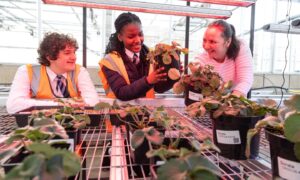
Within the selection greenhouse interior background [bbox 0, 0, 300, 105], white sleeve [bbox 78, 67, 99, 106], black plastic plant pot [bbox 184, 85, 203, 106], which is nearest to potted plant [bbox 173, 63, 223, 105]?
black plastic plant pot [bbox 184, 85, 203, 106]

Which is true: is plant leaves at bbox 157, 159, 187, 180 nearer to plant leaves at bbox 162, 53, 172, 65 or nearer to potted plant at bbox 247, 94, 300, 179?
potted plant at bbox 247, 94, 300, 179

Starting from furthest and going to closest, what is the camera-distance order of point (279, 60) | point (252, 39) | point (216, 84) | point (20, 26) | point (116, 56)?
point (20, 26) → point (279, 60) → point (252, 39) → point (116, 56) → point (216, 84)

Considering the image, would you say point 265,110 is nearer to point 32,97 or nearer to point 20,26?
point 32,97

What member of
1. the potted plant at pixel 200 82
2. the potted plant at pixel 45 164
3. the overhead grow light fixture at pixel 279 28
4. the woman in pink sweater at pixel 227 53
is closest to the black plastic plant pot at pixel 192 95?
the potted plant at pixel 200 82

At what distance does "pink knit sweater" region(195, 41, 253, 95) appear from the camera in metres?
1.50

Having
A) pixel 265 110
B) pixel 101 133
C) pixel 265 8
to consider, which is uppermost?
pixel 265 8

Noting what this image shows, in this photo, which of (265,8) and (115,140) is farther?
(265,8)

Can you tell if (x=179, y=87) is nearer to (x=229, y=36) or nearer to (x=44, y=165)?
(x=229, y=36)

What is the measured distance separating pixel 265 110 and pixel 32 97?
157cm

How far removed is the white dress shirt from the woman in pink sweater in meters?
→ 0.85

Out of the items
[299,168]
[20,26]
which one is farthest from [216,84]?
[20,26]

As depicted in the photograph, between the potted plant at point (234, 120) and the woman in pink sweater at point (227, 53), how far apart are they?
82cm

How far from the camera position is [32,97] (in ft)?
5.68

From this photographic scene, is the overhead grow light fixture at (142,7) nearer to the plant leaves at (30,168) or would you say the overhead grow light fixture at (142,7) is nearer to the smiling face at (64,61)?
the smiling face at (64,61)
